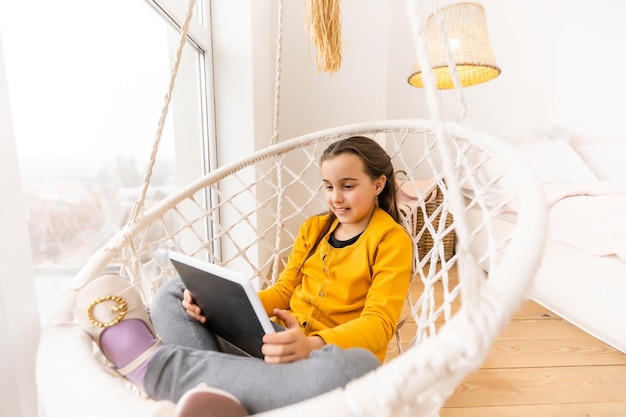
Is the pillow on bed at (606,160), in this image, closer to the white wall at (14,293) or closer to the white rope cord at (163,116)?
the white rope cord at (163,116)

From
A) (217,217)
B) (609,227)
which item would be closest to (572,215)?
(609,227)

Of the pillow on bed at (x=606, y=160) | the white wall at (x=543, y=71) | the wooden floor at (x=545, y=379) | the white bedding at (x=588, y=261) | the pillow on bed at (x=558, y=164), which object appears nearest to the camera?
the wooden floor at (x=545, y=379)

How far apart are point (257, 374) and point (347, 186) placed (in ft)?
1.46

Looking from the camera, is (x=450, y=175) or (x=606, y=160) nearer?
(x=450, y=175)

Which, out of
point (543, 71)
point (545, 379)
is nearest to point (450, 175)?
point (545, 379)

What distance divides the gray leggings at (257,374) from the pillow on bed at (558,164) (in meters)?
1.83

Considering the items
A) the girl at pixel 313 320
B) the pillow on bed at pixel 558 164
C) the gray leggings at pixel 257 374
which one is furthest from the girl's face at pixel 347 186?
the pillow on bed at pixel 558 164

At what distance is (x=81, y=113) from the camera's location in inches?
27.9

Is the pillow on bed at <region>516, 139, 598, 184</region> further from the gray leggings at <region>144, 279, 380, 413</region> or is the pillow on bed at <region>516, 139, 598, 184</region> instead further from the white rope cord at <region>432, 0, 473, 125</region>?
the gray leggings at <region>144, 279, 380, 413</region>

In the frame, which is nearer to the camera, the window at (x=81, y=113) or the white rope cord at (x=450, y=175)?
the white rope cord at (x=450, y=175)

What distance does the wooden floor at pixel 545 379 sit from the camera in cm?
96

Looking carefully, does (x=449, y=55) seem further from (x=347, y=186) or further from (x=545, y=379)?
(x=545, y=379)

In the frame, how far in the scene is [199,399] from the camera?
0.32 meters

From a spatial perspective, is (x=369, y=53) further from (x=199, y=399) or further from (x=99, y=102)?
(x=199, y=399)
